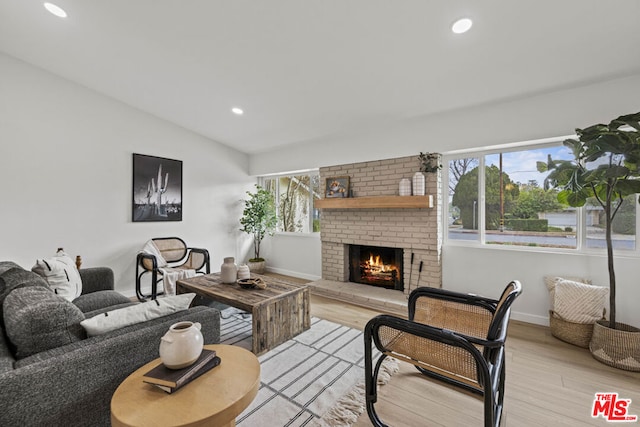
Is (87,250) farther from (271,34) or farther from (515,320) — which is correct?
(515,320)

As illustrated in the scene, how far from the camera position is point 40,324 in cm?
122

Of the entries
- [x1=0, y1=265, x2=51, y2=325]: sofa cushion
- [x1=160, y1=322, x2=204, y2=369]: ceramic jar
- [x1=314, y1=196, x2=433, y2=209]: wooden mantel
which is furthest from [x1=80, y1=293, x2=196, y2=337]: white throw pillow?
[x1=314, y1=196, x2=433, y2=209]: wooden mantel

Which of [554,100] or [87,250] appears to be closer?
[554,100]

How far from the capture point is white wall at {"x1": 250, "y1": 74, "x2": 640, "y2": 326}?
2.63m

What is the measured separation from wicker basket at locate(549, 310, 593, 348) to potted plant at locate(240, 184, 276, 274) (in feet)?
14.2

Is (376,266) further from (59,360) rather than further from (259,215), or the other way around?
(59,360)

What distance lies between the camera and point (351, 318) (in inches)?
129

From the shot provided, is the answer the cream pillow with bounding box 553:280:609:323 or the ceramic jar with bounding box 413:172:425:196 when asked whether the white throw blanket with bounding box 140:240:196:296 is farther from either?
the cream pillow with bounding box 553:280:609:323

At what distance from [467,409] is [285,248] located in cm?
407

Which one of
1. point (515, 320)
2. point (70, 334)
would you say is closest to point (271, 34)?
point (70, 334)

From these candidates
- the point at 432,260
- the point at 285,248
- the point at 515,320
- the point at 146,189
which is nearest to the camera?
the point at 515,320

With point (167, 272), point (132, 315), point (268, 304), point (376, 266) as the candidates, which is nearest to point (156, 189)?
point (167, 272)

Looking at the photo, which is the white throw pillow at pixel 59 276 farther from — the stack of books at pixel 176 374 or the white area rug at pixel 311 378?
the stack of books at pixel 176 374

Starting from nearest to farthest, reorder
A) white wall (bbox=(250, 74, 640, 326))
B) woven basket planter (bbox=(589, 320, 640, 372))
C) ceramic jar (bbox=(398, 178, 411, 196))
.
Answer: woven basket planter (bbox=(589, 320, 640, 372)) → white wall (bbox=(250, 74, 640, 326)) → ceramic jar (bbox=(398, 178, 411, 196))
